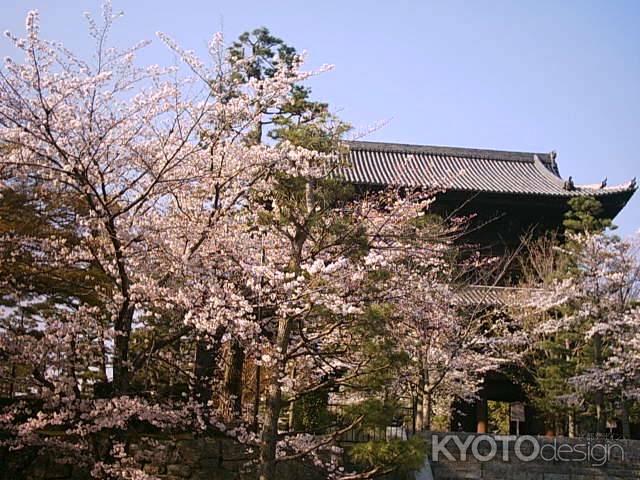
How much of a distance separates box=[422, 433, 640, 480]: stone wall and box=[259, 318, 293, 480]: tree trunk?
210 inches

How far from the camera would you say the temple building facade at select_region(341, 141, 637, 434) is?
67.9 feet

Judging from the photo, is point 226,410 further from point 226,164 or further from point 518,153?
point 518,153

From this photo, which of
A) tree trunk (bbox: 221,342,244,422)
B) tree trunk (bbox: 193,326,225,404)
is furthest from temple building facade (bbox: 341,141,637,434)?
tree trunk (bbox: 193,326,225,404)

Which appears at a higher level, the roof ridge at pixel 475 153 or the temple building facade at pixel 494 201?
the roof ridge at pixel 475 153

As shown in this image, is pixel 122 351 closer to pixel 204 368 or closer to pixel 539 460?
pixel 204 368

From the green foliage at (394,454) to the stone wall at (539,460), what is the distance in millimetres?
3853

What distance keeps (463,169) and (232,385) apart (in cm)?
1266

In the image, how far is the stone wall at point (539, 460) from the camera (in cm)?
1377

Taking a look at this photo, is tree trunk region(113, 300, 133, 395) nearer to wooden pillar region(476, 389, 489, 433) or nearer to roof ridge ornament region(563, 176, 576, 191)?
wooden pillar region(476, 389, 489, 433)

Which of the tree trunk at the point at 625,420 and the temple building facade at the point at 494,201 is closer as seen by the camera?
the tree trunk at the point at 625,420

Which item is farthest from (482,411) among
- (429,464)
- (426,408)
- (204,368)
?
(204,368)

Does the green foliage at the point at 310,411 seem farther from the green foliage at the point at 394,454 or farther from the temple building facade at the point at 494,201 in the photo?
the temple building facade at the point at 494,201

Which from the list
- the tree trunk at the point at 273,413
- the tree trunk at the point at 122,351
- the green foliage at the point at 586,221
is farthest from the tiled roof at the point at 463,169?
the tree trunk at the point at 122,351

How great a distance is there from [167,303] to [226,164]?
1.91m
